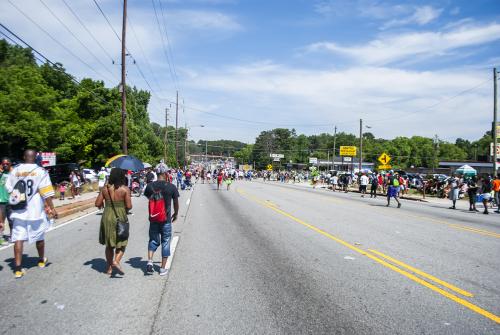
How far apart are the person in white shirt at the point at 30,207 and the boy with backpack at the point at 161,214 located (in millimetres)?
1722

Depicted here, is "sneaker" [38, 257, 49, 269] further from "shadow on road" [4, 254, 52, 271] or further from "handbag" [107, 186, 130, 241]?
"handbag" [107, 186, 130, 241]

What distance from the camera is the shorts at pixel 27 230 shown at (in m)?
6.22

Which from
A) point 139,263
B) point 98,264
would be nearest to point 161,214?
point 139,263

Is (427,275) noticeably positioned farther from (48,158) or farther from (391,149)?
(391,149)

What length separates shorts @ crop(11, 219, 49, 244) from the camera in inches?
245

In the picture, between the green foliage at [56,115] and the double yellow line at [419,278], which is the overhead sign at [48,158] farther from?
the double yellow line at [419,278]

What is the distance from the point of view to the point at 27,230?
631cm

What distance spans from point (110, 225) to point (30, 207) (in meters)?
1.44

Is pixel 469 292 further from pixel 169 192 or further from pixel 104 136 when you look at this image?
pixel 104 136

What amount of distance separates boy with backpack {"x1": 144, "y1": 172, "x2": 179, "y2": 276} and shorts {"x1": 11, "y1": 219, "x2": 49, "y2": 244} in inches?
74.1

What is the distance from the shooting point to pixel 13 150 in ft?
109

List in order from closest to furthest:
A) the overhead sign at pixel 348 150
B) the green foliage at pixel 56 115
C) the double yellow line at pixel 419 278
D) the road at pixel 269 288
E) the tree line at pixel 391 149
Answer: the road at pixel 269 288, the double yellow line at pixel 419 278, the green foliage at pixel 56 115, the overhead sign at pixel 348 150, the tree line at pixel 391 149

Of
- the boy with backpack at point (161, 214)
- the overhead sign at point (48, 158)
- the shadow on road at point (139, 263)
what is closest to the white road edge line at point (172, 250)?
the shadow on road at point (139, 263)

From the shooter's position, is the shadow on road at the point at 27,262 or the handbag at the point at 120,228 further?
the shadow on road at the point at 27,262
